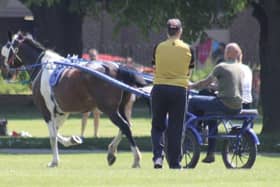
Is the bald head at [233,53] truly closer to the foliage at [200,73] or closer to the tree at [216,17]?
the tree at [216,17]

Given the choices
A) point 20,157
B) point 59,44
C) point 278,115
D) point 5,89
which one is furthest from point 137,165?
point 5,89

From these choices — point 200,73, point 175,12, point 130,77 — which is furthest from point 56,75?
point 200,73

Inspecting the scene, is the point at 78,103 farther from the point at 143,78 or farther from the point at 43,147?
the point at 43,147

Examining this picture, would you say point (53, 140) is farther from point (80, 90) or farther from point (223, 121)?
point (223, 121)

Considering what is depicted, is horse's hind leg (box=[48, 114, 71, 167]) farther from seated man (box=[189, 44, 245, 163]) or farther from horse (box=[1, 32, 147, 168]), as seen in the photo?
seated man (box=[189, 44, 245, 163])

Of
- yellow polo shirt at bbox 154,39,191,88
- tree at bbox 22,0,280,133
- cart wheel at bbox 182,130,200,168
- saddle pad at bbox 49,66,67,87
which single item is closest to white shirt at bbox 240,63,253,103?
cart wheel at bbox 182,130,200,168

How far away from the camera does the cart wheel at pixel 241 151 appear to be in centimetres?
1766

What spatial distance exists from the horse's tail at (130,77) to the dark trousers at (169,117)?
3.27 metres

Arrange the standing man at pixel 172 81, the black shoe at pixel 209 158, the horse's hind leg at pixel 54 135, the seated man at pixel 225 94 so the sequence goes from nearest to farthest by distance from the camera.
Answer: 1. the standing man at pixel 172 81
2. the seated man at pixel 225 94
3. the black shoe at pixel 209 158
4. the horse's hind leg at pixel 54 135

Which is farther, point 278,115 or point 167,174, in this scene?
point 278,115

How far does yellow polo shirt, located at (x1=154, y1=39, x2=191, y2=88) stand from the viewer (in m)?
15.8

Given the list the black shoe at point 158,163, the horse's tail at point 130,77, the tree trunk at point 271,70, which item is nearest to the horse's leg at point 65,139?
the horse's tail at point 130,77

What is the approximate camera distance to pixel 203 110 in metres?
17.7

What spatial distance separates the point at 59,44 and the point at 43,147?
1601cm
